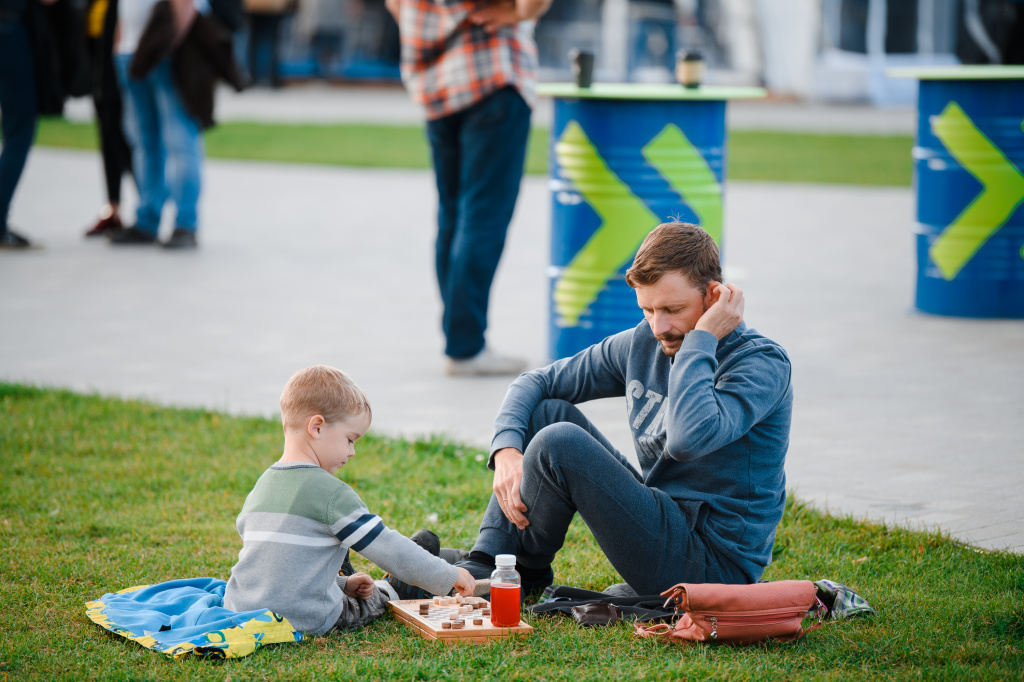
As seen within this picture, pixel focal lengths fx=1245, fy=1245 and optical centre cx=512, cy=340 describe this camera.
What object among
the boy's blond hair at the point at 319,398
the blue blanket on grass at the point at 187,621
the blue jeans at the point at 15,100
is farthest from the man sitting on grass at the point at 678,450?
the blue jeans at the point at 15,100

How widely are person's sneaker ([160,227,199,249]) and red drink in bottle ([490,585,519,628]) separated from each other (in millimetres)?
7431

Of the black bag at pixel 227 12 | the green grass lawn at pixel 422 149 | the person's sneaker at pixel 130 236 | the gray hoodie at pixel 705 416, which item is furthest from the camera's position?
the green grass lawn at pixel 422 149

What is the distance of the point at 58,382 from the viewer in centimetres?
618

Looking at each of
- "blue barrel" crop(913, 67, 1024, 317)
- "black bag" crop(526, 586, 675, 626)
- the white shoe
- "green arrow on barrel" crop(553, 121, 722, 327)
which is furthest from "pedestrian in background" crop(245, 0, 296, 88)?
"black bag" crop(526, 586, 675, 626)

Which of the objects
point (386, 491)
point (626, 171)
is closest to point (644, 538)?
point (386, 491)

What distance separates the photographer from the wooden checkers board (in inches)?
129

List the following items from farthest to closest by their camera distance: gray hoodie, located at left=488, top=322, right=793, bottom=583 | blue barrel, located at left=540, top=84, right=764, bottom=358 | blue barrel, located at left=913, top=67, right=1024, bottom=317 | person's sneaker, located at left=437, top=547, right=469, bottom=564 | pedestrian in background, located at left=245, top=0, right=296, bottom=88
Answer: pedestrian in background, located at left=245, top=0, right=296, bottom=88
blue barrel, located at left=913, top=67, right=1024, bottom=317
blue barrel, located at left=540, top=84, right=764, bottom=358
person's sneaker, located at left=437, top=547, right=469, bottom=564
gray hoodie, located at left=488, top=322, right=793, bottom=583

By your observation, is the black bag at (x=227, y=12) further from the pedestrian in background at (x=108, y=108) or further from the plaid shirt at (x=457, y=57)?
the plaid shirt at (x=457, y=57)

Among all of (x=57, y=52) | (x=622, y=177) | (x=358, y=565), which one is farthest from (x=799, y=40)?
(x=358, y=565)

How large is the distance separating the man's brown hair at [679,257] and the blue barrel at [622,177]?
2.72 meters

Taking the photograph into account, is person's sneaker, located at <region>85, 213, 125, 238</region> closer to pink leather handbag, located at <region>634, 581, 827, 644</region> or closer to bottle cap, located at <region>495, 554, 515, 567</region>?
bottle cap, located at <region>495, 554, 515, 567</region>

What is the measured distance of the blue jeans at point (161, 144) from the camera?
9.59 metres

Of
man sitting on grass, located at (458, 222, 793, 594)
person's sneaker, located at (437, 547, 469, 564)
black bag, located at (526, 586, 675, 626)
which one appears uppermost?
man sitting on grass, located at (458, 222, 793, 594)

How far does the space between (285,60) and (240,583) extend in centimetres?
3183
